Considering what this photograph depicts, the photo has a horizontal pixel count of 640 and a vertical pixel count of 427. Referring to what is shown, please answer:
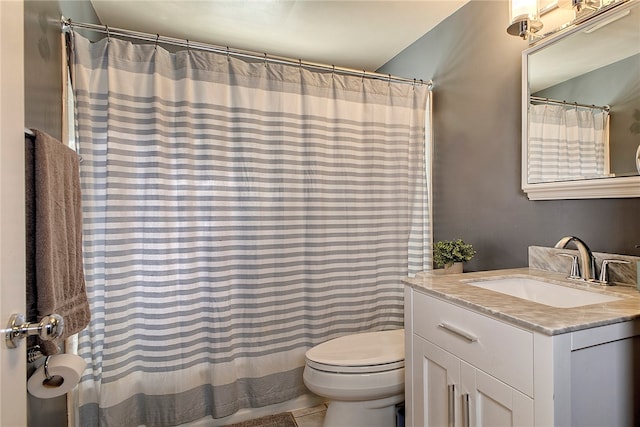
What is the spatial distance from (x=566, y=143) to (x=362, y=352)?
125 cm

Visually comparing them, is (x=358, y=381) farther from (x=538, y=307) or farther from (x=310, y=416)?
(x=538, y=307)

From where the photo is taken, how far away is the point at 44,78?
124cm

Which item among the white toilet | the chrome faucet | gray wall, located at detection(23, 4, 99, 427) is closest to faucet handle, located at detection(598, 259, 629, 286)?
the chrome faucet

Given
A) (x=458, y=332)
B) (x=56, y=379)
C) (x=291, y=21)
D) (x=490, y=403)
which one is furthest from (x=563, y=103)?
(x=56, y=379)

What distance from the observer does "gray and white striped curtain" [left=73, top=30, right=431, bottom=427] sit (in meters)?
1.64

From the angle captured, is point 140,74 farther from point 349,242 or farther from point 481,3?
point 481,3

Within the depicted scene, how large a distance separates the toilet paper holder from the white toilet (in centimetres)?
107

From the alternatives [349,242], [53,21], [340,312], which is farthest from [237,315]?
[53,21]

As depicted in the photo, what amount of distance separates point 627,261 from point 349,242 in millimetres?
1240

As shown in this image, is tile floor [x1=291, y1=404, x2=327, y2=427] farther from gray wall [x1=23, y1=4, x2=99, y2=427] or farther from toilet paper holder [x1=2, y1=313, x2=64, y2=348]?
toilet paper holder [x1=2, y1=313, x2=64, y2=348]

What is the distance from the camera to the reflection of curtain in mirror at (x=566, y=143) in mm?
1332

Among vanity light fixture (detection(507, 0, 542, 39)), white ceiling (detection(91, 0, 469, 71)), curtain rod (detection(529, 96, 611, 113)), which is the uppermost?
white ceiling (detection(91, 0, 469, 71))

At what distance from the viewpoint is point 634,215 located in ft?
4.11

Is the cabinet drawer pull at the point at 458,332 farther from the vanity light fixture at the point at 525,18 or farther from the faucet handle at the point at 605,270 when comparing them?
the vanity light fixture at the point at 525,18
